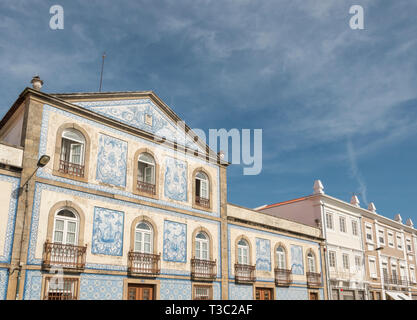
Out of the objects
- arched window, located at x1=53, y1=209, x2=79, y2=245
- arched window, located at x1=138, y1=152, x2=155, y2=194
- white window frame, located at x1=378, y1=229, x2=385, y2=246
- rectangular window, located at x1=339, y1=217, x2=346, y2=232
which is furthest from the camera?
white window frame, located at x1=378, y1=229, x2=385, y2=246

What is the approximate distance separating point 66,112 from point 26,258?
5810mm

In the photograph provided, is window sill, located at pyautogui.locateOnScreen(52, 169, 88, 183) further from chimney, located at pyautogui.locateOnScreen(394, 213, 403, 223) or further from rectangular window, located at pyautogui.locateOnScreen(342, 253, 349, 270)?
chimney, located at pyautogui.locateOnScreen(394, 213, 403, 223)

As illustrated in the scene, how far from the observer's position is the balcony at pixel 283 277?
78.3 ft

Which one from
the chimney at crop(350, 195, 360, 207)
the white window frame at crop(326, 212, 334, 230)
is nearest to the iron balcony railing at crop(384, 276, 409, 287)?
the chimney at crop(350, 195, 360, 207)

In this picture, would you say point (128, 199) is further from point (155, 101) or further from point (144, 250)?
point (155, 101)

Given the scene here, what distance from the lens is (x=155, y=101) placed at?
2039 cm

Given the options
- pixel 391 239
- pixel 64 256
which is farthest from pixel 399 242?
pixel 64 256

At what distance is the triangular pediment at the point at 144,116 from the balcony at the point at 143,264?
18.5 feet

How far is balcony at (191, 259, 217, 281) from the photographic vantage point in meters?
19.5

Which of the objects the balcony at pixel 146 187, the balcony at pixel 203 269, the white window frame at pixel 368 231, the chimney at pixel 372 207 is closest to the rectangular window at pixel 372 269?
the white window frame at pixel 368 231

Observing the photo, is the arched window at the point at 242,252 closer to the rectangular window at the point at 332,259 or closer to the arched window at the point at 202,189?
the arched window at the point at 202,189

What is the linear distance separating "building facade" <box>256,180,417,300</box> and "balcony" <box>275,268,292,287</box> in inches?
183
